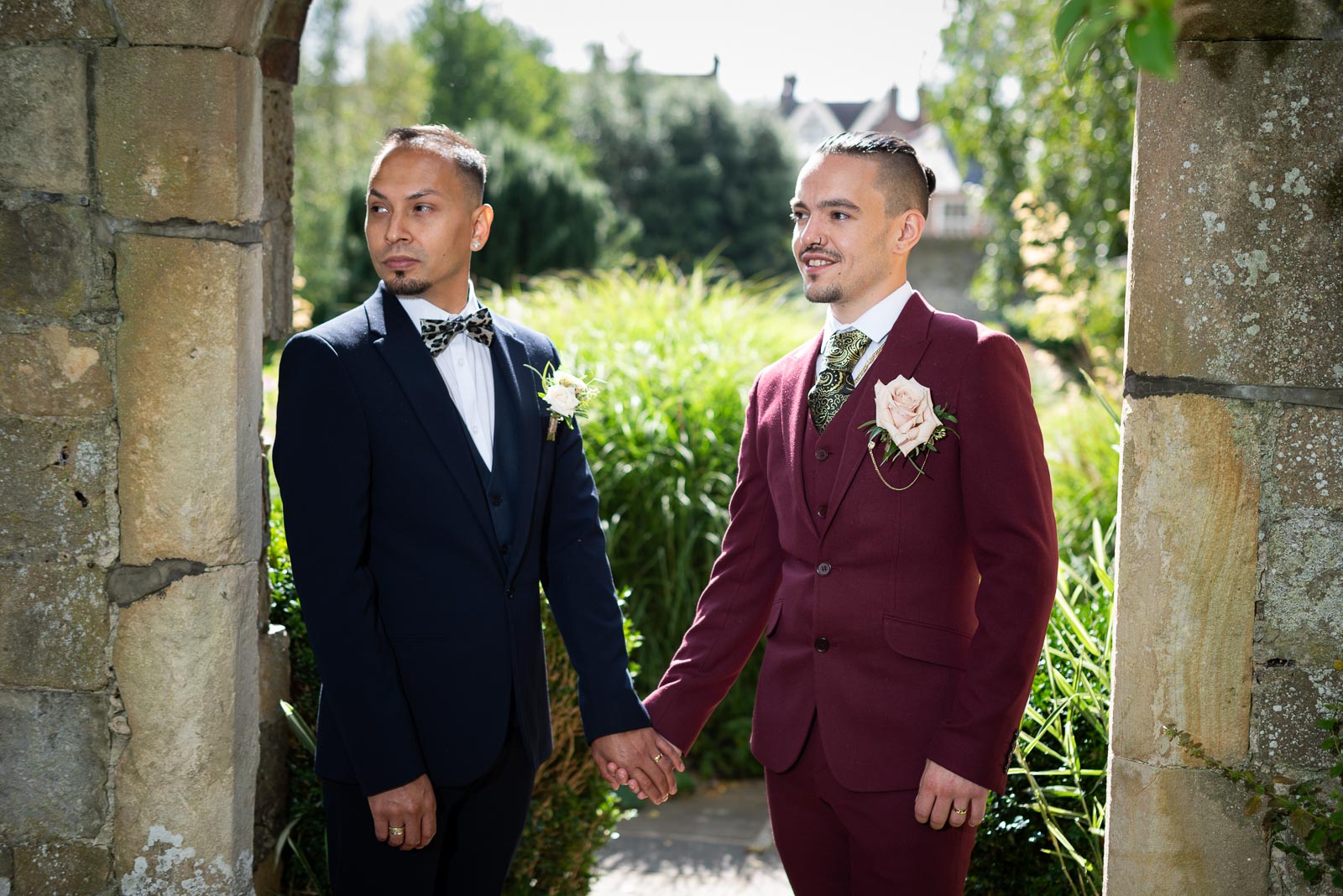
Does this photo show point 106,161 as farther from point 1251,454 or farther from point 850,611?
point 1251,454

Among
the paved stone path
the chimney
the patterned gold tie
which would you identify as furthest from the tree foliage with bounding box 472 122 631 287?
the chimney

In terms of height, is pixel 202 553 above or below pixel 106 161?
below

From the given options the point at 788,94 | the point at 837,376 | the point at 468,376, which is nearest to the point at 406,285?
the point at 468,376

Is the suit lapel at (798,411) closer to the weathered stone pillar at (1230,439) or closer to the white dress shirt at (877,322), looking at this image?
the white dress shirt at (877,322)

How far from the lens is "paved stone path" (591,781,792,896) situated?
409 cm

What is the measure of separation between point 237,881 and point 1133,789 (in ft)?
5.82

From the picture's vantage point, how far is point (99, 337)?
2266mm

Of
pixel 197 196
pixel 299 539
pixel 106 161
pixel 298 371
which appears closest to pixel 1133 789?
pixel 299 539

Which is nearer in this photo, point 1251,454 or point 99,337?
point 1251,454

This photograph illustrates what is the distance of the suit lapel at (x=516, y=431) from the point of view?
2.31m

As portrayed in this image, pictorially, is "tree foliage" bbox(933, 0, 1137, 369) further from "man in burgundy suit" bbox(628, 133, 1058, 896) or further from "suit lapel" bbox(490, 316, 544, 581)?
"suit lapel" bbox(490, 316, 544, 581)

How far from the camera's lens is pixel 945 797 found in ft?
6.74

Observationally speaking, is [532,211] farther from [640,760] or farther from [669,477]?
[640,760]

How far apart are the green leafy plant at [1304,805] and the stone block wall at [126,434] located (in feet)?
6.11
